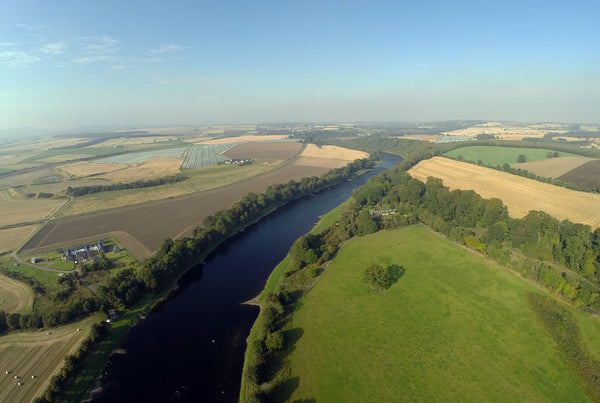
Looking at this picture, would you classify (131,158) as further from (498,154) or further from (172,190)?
(498,154)

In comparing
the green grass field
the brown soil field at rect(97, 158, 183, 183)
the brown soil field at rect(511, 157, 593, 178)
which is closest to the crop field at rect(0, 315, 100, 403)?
the brown soil field at rect(97, 158, 183, 183)

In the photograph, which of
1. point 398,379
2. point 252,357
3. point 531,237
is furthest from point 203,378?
point 531,237

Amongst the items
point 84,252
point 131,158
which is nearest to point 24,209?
point 84,252

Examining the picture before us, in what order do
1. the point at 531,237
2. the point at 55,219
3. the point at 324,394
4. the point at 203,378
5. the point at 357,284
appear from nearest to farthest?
the point at 324,394 < the point at 203,378 < the point at 357,284 < the point at 531,237 < the point at 55,219

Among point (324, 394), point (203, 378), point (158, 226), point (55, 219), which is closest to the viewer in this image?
point (324, 394)

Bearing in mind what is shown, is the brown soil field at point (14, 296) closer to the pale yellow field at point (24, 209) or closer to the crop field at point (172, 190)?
the pale yellow field at point (24, 209)

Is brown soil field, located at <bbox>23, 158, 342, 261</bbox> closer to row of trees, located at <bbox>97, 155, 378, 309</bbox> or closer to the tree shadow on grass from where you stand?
row of trees, located at <bbox>97, 155, 378, 309</bbox>

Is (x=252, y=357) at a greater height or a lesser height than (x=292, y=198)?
lesser

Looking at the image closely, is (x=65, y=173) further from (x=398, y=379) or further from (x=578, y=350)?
(x=578, y=350)
